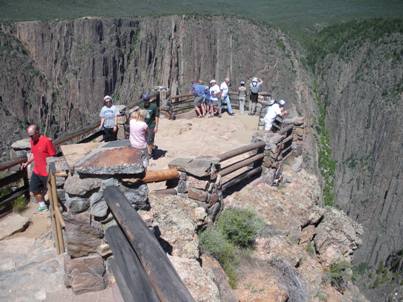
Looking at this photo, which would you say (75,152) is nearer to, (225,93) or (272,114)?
(272,114)

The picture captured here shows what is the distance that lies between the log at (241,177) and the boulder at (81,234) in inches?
178

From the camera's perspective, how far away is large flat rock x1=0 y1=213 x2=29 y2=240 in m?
6.62

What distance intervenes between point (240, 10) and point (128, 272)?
95.5 metres

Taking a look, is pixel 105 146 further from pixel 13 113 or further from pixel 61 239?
pixel 13 113

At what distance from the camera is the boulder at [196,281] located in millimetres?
4301

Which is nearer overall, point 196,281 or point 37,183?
point 196,281

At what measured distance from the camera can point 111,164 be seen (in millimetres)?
3973

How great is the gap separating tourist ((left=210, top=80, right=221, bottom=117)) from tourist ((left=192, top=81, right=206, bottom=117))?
13.1 inches

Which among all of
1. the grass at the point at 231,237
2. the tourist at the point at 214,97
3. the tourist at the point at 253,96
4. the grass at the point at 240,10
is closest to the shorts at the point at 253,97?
the tourist at the point at 253,96

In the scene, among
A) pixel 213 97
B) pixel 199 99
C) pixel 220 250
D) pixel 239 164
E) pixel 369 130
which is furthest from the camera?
pixel 369 130

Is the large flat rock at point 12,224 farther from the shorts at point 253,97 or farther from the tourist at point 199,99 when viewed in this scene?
the shorts at point 253,97

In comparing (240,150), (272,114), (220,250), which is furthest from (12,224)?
(272,114)

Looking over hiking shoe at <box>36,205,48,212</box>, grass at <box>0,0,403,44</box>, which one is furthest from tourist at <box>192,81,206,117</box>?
grass at <box>0,0,403,44</box>

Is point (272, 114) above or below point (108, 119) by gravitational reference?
below
